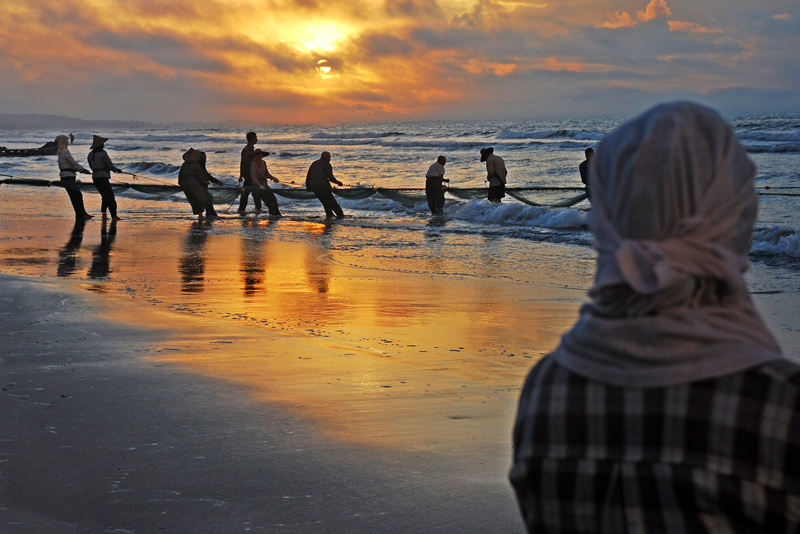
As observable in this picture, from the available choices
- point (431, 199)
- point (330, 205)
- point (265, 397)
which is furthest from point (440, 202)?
point (265, 397)

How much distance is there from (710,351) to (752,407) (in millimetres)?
104

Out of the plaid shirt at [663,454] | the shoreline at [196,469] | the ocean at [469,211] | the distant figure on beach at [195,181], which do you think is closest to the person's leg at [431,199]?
the ocean at [469,211]

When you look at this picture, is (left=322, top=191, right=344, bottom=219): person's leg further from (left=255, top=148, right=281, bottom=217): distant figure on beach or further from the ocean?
(left=255, top=148, right=281, bottom=217): distant figure on beach

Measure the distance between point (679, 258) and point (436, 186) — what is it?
1989 centimetres

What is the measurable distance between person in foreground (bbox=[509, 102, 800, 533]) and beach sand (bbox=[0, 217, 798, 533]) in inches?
77.8

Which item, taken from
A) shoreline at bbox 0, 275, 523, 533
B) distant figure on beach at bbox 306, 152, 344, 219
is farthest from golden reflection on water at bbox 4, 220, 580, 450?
distant figure on beach at bbox 306, 152, 344, 219

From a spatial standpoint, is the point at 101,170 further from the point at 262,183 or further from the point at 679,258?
the point at 679,258

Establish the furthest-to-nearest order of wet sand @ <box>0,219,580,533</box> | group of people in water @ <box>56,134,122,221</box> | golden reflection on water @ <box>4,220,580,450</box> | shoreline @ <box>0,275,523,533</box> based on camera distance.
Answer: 1. group of people in water @ <box>56,134,122,221</box>
2. golden reflection on water @ <box>4,220,580,450</box>
3. wet sand @ <box>0,219,580,533</box>
4. shoreline @ <box>0,275,523,533</box>

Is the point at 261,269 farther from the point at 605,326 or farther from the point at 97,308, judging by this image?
the point at 605,326

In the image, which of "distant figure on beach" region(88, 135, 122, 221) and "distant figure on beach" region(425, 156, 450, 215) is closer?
"distant figure on beach" region(88, 135, 122, 221)

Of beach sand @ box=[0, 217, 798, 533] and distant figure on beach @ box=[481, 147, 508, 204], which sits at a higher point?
distant figure on beach @ box=[481, 147, 508, 204]

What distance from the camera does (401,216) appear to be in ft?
70.3

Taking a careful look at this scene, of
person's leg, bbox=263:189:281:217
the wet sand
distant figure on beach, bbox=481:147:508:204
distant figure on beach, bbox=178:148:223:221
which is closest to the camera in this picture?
the wet sand

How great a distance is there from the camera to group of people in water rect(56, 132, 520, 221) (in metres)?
17.5
